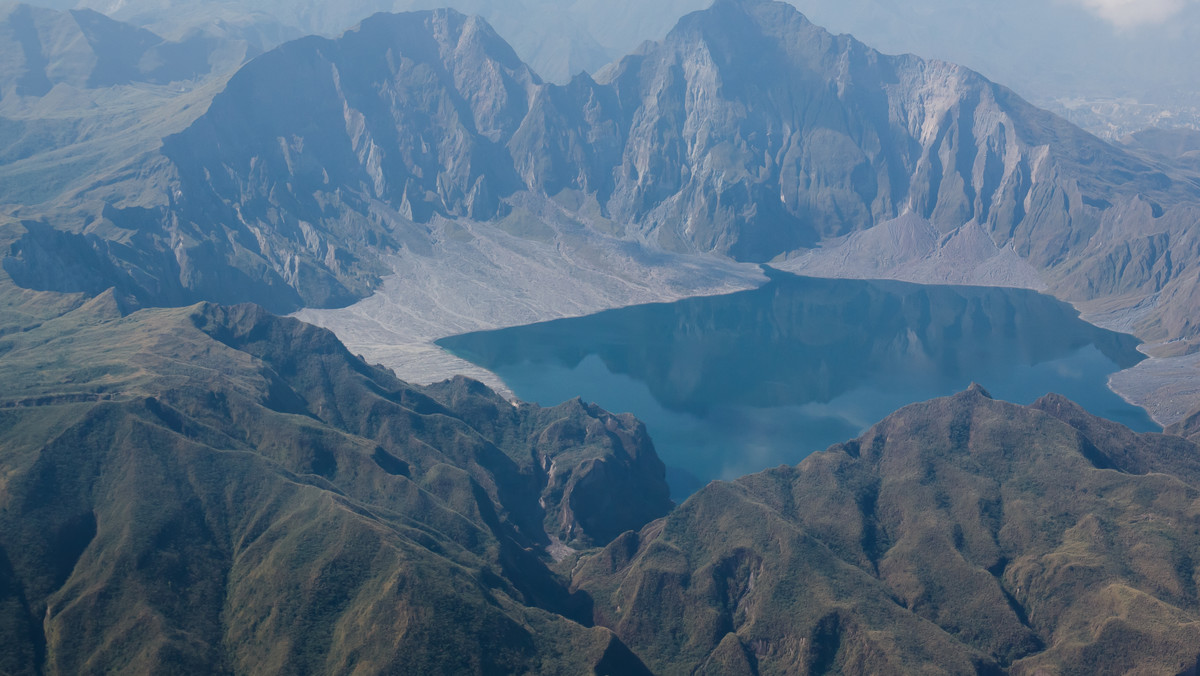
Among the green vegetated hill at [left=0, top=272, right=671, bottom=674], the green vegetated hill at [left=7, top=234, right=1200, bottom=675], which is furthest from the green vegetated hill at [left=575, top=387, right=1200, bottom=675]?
the green vegetated hill at [left=0, top=272, right=671, bottom=674]

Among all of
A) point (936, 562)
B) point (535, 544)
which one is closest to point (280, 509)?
point (535, 544)

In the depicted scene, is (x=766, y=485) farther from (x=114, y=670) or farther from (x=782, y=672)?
(x=114, y=670)

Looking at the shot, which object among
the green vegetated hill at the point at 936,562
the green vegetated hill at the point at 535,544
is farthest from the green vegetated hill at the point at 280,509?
the green vegetated hill at the point at 936,562

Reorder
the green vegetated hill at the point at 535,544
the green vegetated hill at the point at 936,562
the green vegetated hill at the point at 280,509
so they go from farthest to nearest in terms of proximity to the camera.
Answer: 1. the green vegetated hill at the point at 936,562
2. the green vegetated hill at the point at 535,544
3. the green vegetated hill at the point at 280,509

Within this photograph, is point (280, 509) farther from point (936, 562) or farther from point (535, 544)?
point (936, 562)

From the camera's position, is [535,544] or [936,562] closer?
[936,562]

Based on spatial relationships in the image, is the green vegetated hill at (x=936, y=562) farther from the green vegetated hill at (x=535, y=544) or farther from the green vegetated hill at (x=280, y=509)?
the green vegetated hill at (x=280, y=509)

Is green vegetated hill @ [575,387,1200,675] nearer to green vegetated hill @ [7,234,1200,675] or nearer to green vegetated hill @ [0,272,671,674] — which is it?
green vegetated hill @ [7,234,1200,675]
